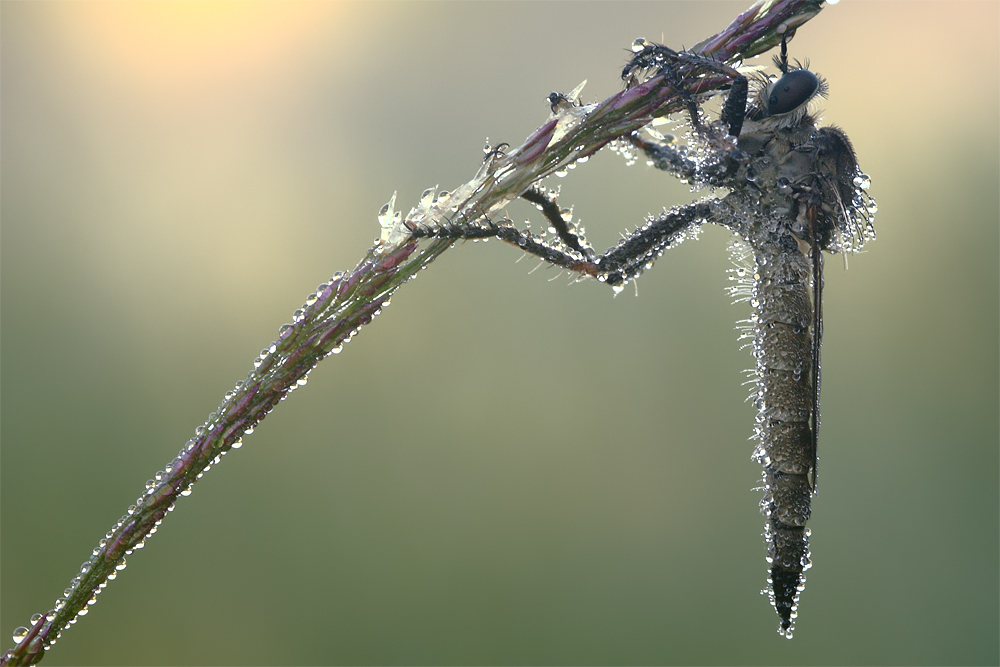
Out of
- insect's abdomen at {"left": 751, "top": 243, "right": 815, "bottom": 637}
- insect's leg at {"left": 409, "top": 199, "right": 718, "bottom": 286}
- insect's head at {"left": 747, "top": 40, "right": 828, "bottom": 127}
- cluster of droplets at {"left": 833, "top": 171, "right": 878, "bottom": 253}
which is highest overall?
insect's head at {"left": 747, "top": 40, "right": 828, "bottom": 127}

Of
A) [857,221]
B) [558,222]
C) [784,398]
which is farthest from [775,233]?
[558,222]

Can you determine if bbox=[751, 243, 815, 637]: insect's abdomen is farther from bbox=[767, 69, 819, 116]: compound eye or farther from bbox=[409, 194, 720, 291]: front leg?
bbox=[767, 69, 819, 116]: compound eye

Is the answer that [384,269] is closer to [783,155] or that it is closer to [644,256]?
[644,256]

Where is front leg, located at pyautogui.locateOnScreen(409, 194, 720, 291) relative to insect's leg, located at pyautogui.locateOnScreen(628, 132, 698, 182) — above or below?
below

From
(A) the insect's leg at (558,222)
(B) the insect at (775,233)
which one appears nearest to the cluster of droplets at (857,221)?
(B) the insect at (775,233)

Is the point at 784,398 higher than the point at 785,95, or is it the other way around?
the point at 785,95

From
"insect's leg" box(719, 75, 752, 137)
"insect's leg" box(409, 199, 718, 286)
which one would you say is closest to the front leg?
"insect's leg" box(409, 199, 718, 286)

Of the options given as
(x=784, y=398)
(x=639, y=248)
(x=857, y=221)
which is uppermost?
(x=857, y=221)

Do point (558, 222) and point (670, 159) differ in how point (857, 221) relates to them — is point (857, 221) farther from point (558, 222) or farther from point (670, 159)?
point (558, 222)
